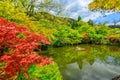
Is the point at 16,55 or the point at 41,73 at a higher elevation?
the point at 16,55

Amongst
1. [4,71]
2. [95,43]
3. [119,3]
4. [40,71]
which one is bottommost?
[95,43]

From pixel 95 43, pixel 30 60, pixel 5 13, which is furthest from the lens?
pixel 95 43

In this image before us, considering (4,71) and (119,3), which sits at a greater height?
(119,3)

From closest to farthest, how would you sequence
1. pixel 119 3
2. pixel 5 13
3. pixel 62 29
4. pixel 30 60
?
pixel 30 60
pixel 119 3
pixel 5 13
pixel 62 29

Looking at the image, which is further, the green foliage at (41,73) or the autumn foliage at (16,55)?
the green foliage at (41,73)

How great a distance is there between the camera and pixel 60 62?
22109 mm

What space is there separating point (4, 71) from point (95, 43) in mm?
37667

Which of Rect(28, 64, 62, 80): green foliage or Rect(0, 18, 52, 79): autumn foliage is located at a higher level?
Rect(0, 18, 52, 79): autumn foliage

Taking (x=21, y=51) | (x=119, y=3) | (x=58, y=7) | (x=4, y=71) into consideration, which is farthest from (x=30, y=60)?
(x=58, y=7)

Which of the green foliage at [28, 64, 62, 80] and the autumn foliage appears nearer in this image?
the autumn foliage

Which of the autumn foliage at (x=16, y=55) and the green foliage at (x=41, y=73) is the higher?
the autumn foliage at (x=16, y=55)

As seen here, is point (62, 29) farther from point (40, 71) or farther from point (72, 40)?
point (40, 71)

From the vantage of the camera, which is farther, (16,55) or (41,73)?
(41,73)

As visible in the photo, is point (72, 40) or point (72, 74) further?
point (72, 40)
